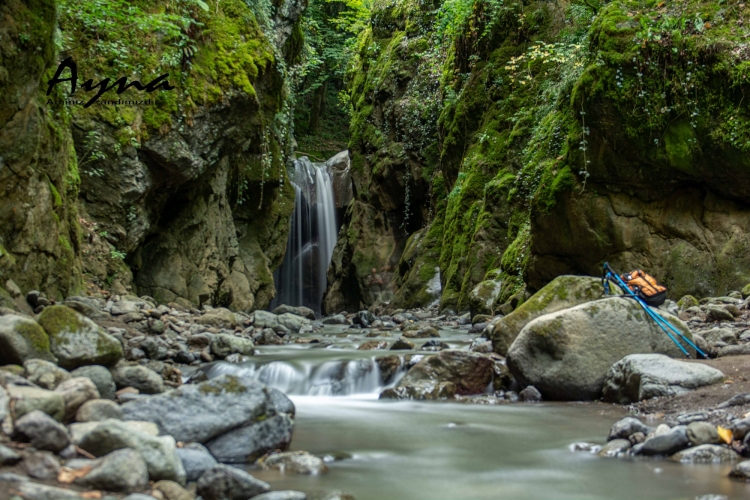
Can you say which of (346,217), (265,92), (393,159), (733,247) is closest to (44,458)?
(733,247)

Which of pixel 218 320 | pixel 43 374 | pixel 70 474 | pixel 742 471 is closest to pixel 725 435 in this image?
pixel 742 471

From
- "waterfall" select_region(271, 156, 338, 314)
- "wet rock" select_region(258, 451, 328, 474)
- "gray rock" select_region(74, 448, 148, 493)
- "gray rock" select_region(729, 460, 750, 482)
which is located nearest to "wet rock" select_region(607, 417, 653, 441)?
"gray rock" select_region(729, 460, 750, 482)

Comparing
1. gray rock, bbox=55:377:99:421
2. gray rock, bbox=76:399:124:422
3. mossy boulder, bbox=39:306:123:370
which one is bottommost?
gray rock, bbox=76:399:124:422

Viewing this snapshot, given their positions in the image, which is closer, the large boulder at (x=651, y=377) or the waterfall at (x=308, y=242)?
the large boulder at (x=651, y=377)

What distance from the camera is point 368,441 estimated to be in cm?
493

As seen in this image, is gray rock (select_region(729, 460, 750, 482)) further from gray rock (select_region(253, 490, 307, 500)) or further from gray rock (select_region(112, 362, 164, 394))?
gray rock (select_region(112, 362, 164, 394))

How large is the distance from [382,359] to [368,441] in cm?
289

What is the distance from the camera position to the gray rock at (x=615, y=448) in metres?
4.33

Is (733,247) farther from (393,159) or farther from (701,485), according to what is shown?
(393,159)

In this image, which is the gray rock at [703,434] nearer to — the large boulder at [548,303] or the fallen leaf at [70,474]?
the large boulder at [548,303]

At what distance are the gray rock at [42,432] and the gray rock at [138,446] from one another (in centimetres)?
11

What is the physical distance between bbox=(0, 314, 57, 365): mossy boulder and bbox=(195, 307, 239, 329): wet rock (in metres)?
6.10

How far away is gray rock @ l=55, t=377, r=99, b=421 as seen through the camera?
3.74m

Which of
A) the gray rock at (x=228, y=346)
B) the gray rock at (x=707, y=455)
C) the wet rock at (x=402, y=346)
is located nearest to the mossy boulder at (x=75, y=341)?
the gray rock at (x=228, y=346)
